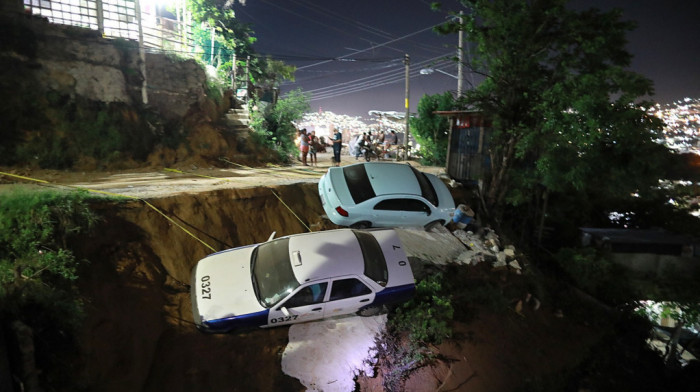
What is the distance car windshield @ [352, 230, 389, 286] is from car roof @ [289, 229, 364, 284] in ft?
0.40

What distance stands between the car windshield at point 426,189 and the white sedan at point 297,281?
8.96 feet

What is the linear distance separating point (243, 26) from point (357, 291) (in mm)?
20105

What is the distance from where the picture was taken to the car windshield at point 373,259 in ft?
21.2

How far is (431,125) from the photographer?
19625 mm

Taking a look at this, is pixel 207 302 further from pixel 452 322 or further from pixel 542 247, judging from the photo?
pixel 542 247

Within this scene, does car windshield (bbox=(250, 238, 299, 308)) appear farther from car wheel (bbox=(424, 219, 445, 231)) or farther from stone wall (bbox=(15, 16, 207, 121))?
stone wall (bbox=(15, 16, 207, 121))

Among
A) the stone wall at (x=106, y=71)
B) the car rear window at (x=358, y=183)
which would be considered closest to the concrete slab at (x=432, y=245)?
the car rear window at (x=358, y=183)

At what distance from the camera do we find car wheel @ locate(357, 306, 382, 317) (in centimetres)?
666

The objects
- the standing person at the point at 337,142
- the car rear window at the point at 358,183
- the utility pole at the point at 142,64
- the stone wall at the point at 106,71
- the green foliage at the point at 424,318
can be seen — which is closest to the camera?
A: the green foliage at the point at 424,318

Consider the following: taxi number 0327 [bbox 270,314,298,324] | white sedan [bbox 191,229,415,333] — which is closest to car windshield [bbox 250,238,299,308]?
white sedan [bbox 191,229,415,333]

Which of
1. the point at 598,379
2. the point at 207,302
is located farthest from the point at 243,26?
the point at 598,379

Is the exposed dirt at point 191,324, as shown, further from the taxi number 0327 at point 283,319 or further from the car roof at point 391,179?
the car roof at point 391,179

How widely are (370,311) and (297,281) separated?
1724 mm

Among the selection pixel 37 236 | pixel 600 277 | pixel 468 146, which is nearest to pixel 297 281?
pixel 37 236
